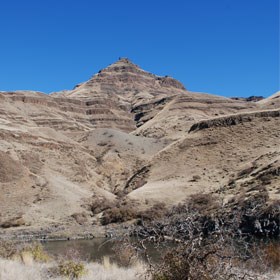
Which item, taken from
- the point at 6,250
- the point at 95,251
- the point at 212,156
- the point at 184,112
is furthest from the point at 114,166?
the point at 6,250

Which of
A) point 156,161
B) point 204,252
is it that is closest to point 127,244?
point 204,252

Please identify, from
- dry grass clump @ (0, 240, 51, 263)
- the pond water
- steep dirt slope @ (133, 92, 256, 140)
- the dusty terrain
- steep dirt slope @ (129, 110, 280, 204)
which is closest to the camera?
dry grass clump @ (0, 240, 51, 263)

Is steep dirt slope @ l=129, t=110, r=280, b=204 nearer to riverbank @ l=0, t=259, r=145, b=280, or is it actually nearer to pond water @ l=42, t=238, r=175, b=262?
pond water @ l=42, t=238, r=175, b=262

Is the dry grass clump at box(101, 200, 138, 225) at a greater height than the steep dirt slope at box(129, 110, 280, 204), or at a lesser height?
lesser

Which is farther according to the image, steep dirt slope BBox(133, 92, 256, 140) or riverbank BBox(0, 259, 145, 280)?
steep dirt slope BBox(133, 92, 256, 140)

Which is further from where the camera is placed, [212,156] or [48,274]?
[212,156]

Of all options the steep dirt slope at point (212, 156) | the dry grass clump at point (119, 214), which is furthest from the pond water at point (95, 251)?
the steep dirt slope at point (212, 156)

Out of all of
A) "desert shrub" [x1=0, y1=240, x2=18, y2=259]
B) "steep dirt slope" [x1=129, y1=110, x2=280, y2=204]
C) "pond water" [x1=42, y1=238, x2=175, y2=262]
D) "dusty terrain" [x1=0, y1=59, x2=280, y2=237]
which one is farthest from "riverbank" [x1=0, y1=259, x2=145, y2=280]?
"steep dirt slope" [x1=129, y1=110, x2=280, y2=204]

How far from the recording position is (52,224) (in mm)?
60969

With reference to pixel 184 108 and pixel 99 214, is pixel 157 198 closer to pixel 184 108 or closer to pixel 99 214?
pixel 99 214

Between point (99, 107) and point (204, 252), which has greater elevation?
point (99, 107)

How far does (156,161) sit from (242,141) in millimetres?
18292

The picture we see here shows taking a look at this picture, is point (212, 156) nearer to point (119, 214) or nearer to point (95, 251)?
point (119, 214)

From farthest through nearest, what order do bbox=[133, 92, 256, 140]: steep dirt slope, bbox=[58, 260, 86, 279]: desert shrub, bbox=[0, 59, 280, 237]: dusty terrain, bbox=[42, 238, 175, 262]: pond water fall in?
bbox=[133, 92, 256, 140]: steep dirt slope < bbox=[0, 59, 280, 237]: dusty terrain < bbox=[42, 238, 175, 262]: pond water < bbox=[58, 260, 86, 279]: desert shrub
